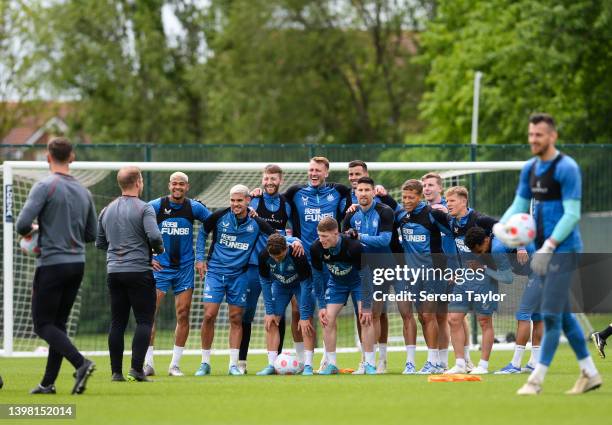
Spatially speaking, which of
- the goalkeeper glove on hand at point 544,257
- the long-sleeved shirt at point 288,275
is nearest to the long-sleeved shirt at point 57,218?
the long-sleeved shirt at point 288,275

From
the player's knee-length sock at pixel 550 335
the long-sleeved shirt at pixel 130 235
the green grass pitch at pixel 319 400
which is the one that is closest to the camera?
the green grass pitch at pixel 319 400

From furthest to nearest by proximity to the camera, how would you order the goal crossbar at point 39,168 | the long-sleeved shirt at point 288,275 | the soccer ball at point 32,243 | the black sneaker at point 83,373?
the goal crossbar at point 39,168 → the long-sleeved shirt at point 288,275 → the soccer ball at point 32,243 → the black sneaker at point 83,373

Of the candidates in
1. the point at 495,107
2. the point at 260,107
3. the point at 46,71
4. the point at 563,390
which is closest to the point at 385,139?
the point at 260,107

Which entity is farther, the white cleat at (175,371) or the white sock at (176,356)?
the white sock at (176,356)

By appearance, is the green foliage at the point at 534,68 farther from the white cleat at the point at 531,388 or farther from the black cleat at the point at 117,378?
the white cleat at the point at 531,388

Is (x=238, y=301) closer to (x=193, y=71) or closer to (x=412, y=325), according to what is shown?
(x=412, y=325)

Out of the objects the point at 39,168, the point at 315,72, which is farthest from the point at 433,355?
the point at 315,72

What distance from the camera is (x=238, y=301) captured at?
551 inches

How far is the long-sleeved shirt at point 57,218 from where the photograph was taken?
33.9ft

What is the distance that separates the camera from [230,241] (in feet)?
46.4

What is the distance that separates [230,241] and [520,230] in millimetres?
5147

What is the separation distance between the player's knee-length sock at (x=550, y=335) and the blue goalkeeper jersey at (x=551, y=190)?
569mm

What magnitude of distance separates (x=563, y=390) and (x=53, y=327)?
457cm

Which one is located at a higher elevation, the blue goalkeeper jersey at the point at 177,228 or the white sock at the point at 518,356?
the blue goalkeeper jersey at the point at 177,228
